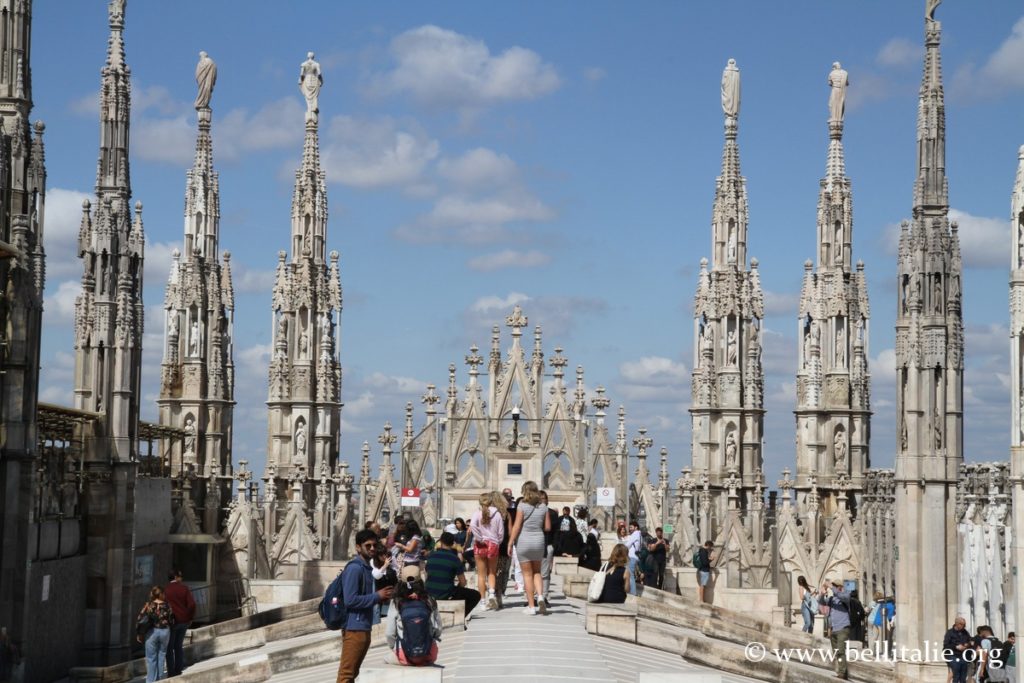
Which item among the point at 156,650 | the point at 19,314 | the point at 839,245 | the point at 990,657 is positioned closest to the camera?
the point at 156,650

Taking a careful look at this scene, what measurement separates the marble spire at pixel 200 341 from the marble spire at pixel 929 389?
20.8 metres

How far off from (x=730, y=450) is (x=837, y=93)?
968 cm

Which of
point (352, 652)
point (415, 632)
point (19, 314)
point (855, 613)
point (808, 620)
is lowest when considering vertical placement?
point (808, 620)

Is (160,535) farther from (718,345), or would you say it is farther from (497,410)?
(718,345)

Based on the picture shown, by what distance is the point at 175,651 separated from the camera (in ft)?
70.2

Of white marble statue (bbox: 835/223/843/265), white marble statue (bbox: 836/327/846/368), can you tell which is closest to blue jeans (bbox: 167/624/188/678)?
white marble statue (bbox: 836/327/846/368)

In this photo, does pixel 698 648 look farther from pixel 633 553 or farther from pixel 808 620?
pixel 808 620

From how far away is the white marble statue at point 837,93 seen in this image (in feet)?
136

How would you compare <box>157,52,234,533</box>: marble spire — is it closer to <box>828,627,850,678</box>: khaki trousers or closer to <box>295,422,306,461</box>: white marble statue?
<box>295,422,306,461</box>: white marble statue

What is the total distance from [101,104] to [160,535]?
8157 mm

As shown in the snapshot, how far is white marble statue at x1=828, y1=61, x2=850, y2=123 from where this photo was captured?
1631 inches

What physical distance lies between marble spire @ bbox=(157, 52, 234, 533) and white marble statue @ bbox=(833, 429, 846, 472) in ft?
50.3

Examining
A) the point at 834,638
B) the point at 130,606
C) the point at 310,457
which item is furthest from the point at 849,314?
the point at 130,606

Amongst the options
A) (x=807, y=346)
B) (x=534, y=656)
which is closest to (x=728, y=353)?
(x=807, y=346)
